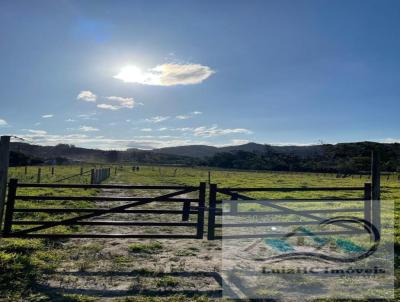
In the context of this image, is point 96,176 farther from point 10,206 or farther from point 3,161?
point 3,161

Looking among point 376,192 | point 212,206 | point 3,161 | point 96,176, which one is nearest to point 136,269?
point 212,206

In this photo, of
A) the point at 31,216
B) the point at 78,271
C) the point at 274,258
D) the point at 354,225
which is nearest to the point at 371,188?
the point at 354,225

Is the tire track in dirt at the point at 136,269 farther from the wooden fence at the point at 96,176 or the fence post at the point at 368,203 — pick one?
the wooden fence at the point at 96,176

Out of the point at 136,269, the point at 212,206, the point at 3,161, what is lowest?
the point at 136,269

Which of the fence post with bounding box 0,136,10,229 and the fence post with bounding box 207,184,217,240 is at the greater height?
the fence post with bounding box 0,136,10,229

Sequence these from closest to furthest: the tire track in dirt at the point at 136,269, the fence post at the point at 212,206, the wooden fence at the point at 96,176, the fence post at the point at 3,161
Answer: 1. the tire track in dirt at the point at 136,269
2. the fence post at the point at 3,161
3. the fence post at the point at 212,206
4. the wooden fence at the point at 96,176

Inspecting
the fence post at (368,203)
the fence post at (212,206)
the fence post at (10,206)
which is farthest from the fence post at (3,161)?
the fence post at (368,203)

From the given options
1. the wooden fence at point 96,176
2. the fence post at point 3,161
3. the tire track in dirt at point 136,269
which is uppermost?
the fence post at point 3,161

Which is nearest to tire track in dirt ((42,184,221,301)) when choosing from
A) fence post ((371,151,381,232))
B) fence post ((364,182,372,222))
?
fence post ((364,182,372,222))

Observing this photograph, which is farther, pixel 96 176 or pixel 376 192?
pixel 96 176

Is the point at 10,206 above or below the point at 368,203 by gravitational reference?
below

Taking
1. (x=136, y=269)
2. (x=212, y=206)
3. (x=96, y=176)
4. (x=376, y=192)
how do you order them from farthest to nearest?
(x=96, y=176) → (x=376, y=192) → (x=212, y=206) → (x=136, y=269)

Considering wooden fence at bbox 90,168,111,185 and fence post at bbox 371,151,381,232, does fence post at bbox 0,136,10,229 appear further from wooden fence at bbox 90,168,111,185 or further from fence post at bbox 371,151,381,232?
wooden fence at bbox 90,168,111,185

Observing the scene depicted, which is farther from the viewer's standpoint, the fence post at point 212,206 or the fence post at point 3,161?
the fence post at point 212,206
